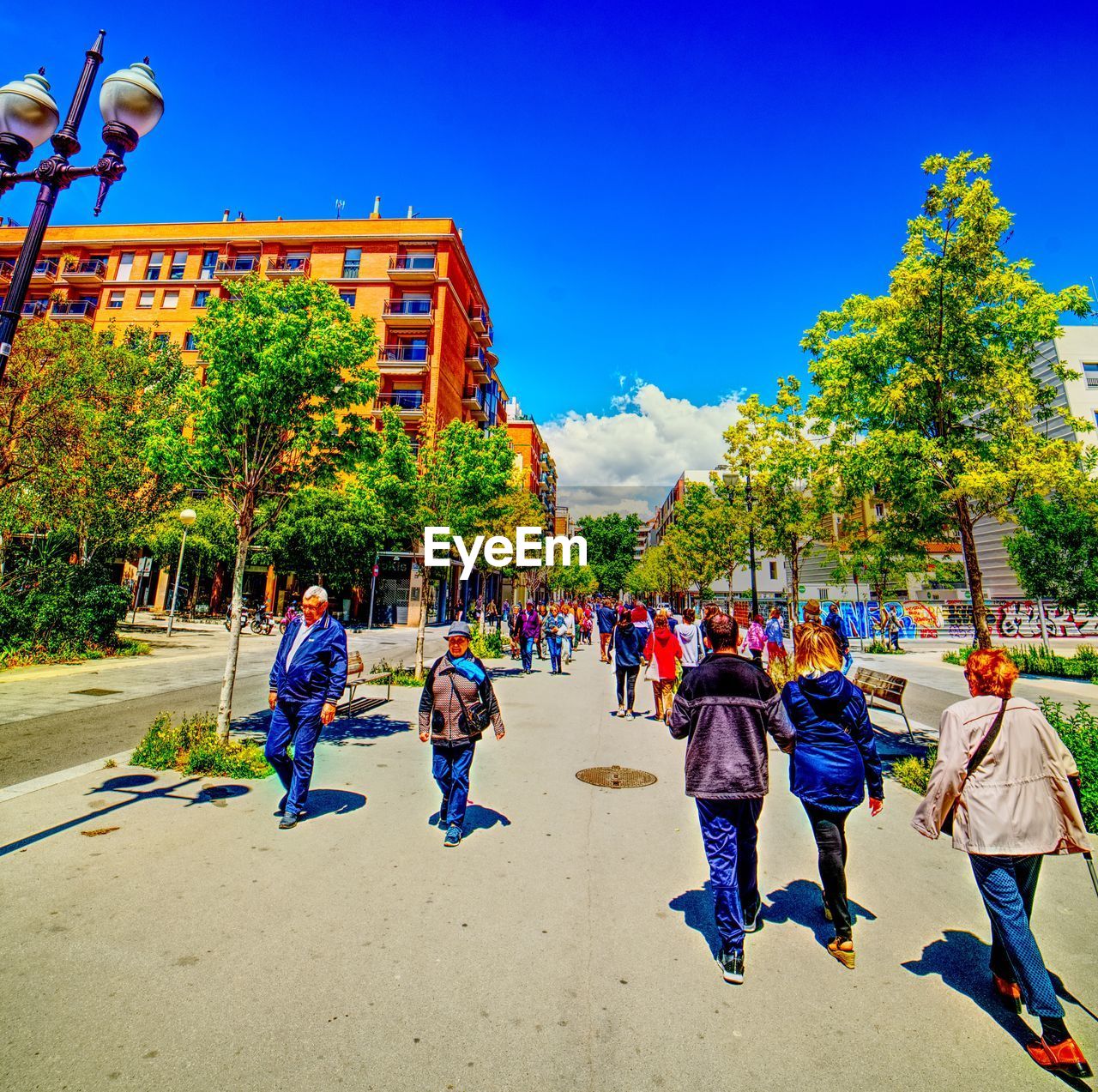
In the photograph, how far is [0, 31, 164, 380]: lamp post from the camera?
407cm

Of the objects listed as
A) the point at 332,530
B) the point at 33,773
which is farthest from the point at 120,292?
the point at 33,773

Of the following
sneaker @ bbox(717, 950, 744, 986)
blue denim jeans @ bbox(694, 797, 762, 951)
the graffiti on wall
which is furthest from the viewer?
the graffiti on wall

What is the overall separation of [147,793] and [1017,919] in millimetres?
6617

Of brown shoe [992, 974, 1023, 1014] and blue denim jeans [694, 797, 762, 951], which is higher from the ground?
blue denim jeans [694, 797, 762, 951]

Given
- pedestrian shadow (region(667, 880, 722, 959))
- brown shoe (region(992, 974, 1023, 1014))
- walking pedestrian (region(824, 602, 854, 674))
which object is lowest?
pedestrian shadow (region(667, 880, 722, 959))

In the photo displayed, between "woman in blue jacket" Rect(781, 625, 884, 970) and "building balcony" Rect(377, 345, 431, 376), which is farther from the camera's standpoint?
"building balcony" Rect(377, 345, 431, 376)

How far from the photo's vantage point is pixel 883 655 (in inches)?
929

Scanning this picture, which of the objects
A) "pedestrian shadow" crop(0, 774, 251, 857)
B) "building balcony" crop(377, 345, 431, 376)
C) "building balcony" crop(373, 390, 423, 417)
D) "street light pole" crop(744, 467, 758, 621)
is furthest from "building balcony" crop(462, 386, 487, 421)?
"pedestrian shadow" crop(0, 774, 251, 857)

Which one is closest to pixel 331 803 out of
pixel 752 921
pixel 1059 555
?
pixel 752 921

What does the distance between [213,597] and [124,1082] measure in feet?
139

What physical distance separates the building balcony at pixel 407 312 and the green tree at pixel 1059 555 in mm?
36234

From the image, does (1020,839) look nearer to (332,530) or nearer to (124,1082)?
(124,1082)

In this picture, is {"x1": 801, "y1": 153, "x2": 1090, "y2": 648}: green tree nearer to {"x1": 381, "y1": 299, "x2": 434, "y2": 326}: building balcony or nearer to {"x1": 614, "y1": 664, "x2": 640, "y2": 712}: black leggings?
{"x1": 614, "y1": 664, "x2": 640, "y2": 712}: black leggings

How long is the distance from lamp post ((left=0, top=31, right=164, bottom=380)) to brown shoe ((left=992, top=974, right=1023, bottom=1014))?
6.95 m
